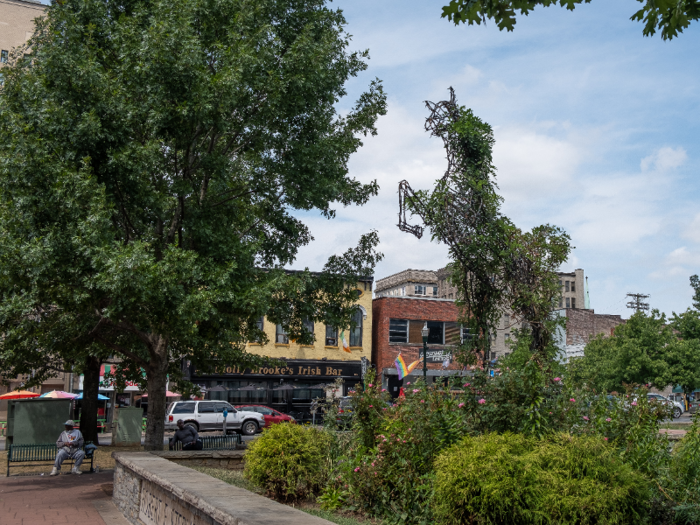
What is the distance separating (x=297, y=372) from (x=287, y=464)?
103 ft

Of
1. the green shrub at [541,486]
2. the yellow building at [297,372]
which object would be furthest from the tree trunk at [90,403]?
the yellow building at [297,372]

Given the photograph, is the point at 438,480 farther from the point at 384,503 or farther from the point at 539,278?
the point at 539,278

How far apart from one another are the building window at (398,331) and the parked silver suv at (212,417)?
1229cm

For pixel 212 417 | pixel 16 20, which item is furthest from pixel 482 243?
pixel 16 20

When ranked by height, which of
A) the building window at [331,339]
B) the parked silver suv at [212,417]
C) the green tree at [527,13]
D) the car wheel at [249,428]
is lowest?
the car wheel at [249,428]

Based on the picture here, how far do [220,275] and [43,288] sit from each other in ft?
10.4

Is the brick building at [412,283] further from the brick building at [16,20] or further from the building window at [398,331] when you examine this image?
the brick building at [16,20]

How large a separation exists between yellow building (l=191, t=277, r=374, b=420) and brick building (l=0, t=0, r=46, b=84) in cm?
2599

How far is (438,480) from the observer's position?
644cm

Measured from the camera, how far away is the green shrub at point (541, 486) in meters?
5.94

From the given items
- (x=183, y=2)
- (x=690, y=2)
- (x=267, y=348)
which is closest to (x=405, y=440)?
(x=690, y=2)

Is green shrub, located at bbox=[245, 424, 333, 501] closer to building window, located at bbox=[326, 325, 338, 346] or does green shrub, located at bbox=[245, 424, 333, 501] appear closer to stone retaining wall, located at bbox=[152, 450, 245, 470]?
stone retaining wall, located at bbox=[152, 450, 245, 470]

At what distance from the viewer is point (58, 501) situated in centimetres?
1086

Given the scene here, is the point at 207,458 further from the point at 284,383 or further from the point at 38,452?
the point at 284,383
